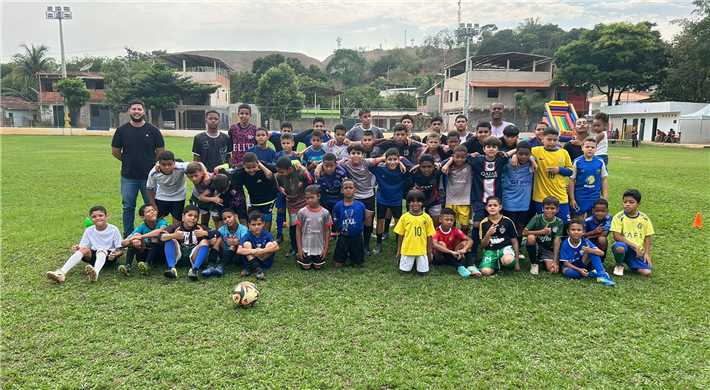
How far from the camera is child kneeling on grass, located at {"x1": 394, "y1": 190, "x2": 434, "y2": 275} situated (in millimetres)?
5535

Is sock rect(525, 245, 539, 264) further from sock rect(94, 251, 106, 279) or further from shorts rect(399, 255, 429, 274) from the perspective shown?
sock rect(94, 251, 106, 279)

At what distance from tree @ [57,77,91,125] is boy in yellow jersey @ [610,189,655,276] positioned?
153 feet

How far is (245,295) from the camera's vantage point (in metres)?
4.42

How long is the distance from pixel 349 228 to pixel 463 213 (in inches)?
61.0

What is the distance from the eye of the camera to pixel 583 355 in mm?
3617

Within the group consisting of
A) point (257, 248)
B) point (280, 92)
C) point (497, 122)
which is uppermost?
point (280, 92)

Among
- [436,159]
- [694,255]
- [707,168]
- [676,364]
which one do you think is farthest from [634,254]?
[707,168]

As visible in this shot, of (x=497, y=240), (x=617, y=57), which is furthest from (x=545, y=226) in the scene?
(x=617, y=57)

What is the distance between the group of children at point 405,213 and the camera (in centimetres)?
549

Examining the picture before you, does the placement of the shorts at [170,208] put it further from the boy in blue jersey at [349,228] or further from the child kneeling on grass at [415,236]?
the child kneeling on grass at [415,236]

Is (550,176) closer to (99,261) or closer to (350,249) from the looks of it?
(350,249)

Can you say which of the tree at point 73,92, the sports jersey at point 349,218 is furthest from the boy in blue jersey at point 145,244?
the tree at point 73,92

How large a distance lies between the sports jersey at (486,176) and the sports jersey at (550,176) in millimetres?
467

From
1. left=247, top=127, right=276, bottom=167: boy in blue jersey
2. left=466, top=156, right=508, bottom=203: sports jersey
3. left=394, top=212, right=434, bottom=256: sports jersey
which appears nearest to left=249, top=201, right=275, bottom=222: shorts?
Result: left=247, top=127, right=276, bottom=167: boy in blue jersey
